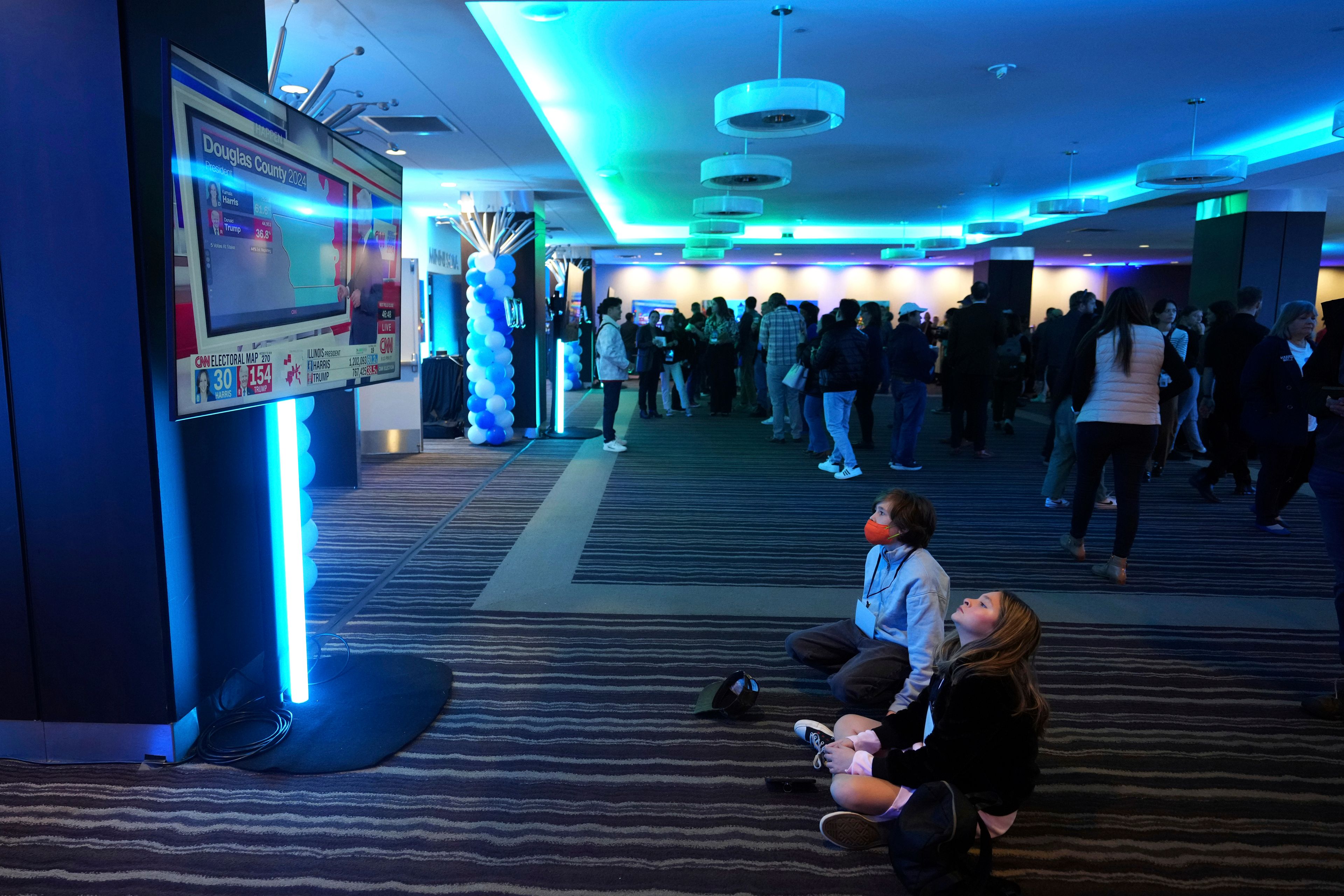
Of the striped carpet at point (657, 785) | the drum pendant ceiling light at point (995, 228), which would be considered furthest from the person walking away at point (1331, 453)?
the drum pendant ceiling light at point (995, 228)

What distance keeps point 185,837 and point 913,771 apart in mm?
1941

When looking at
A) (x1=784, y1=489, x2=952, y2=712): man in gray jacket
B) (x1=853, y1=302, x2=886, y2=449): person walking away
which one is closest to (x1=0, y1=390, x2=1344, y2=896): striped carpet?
(x1=784, y1=489, x2=952, y2=712): man in gray jacket

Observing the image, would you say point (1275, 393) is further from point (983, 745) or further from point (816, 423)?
point (816, 423)

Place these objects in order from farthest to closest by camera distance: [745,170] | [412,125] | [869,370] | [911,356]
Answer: [911,356] < [869,370] < [745,170] < [412,125]

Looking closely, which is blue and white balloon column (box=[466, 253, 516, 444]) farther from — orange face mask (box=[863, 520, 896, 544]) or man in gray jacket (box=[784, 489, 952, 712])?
orange face mask (box=[863, 520, 896, 544])

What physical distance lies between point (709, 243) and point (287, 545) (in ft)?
44.1

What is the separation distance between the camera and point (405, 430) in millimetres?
8539

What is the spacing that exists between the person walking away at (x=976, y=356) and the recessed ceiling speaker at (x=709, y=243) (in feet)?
24.1

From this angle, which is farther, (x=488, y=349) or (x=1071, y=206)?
(x=1071, y=206)

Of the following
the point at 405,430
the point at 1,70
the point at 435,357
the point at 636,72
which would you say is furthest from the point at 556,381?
the point at 1,70

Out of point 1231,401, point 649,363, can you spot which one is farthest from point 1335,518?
point 649,363

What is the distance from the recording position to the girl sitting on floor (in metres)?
2.02

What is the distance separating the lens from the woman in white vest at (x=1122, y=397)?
4191mm

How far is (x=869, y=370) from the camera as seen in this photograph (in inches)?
302
